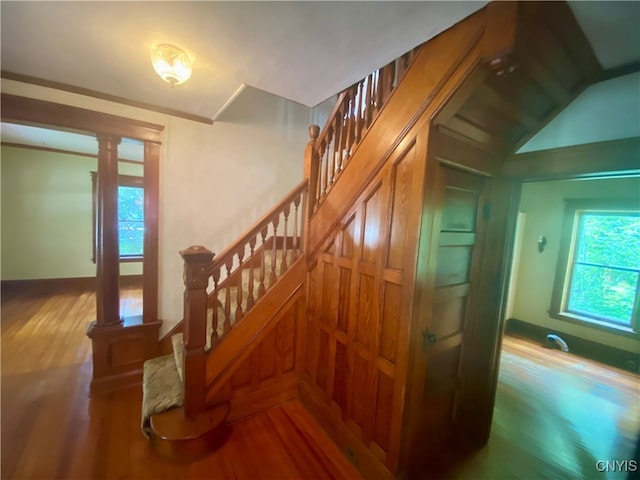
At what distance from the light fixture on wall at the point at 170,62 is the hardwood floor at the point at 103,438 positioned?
235 cm

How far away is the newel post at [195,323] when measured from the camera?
1616mm

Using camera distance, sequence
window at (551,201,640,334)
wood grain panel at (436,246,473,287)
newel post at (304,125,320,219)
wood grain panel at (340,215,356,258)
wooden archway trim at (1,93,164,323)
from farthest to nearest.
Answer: window at (551,201,640,334) < newel post at (304,125,320,219) < wooden archway trim at (1,93,164,323) < wood grain panel at (340,215,356,258) < wood grain panel at (436,246,473,287)

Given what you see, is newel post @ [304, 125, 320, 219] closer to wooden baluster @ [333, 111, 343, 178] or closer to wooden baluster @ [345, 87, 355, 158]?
wooden baluster @ [333, 111, 343, 178]

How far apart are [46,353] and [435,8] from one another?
4.35 metres

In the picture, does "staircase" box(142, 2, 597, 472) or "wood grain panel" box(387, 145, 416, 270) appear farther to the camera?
"wood grain panel" box(387, 145, 416, 270)

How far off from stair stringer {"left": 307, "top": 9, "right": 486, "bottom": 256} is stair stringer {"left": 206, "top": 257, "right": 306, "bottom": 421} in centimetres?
59

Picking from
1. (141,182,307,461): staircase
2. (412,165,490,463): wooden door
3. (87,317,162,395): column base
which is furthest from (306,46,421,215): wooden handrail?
(87,317,162,395): column base

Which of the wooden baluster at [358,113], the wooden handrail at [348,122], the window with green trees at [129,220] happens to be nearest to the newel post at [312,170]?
the wooden handrail at [348,122]

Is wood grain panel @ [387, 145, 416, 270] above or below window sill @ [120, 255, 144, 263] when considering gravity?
above

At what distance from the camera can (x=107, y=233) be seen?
2.14 meters

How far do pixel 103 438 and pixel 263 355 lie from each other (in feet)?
3.86

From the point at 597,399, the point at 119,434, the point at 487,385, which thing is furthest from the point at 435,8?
the point at 597,399

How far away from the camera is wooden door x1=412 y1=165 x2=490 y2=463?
1.34m

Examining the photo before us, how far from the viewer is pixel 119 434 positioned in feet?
5.81
